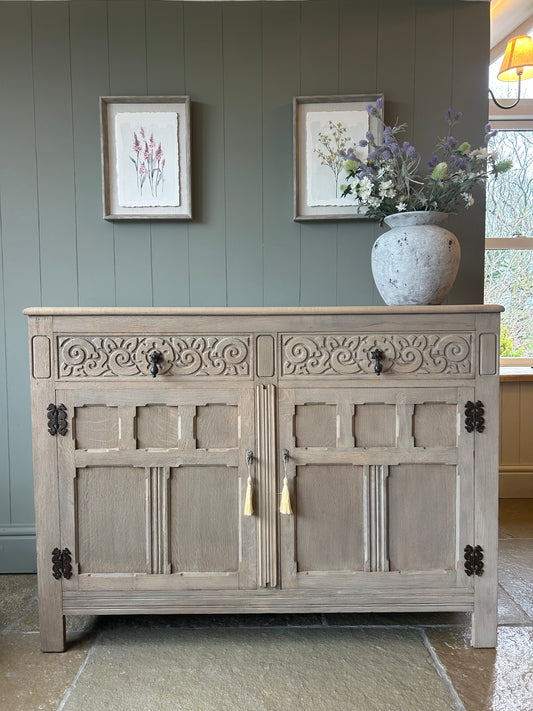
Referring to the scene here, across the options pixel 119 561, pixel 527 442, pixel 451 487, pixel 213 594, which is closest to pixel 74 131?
pixel 119 561

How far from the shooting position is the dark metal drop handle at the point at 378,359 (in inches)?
57.0

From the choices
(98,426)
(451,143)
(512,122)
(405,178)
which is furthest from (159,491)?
(512,122)

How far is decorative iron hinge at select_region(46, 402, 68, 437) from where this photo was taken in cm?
148

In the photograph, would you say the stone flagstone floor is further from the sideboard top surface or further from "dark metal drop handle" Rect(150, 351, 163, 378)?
the sideboard top surface

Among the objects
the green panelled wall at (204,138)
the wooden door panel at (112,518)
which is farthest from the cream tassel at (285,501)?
the green panelled wall at (204,138)

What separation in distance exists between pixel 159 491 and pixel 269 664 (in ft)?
2.12

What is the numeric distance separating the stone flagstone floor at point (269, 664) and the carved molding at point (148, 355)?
918 millimetres

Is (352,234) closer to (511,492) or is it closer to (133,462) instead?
(133,462)

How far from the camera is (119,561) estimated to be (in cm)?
150

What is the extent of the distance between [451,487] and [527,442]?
1.69m

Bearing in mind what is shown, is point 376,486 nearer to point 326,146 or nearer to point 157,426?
point 157,426

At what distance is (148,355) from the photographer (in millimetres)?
1477

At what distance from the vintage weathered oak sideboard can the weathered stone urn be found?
0.16 m

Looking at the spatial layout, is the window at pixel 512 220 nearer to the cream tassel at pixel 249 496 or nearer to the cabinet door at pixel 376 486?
the cabinet door at pixel 376 486
